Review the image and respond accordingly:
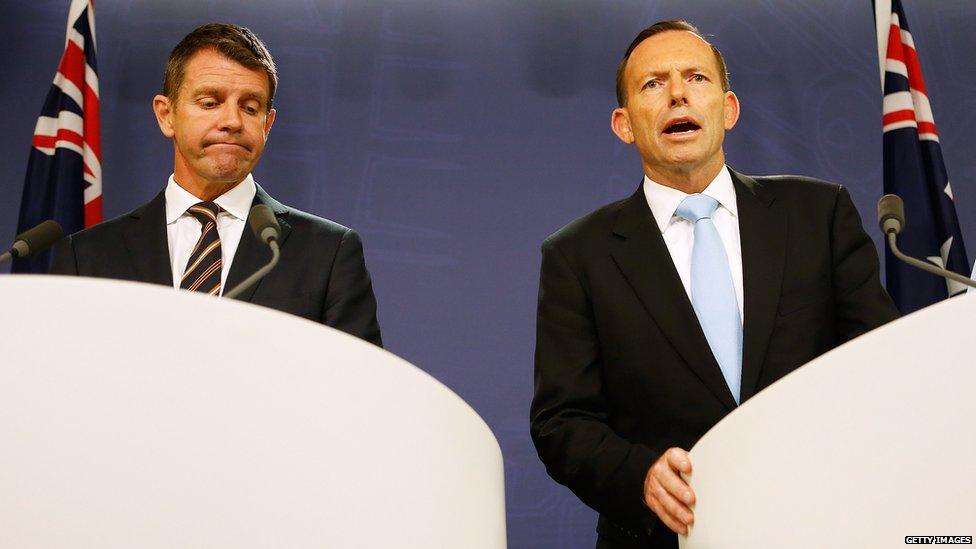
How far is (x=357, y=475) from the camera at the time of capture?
1.10m

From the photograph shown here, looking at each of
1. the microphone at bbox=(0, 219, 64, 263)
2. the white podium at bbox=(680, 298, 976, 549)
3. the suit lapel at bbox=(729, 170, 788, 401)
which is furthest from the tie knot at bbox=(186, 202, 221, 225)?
the white podium at bbox=(680, 298, 976, 549)

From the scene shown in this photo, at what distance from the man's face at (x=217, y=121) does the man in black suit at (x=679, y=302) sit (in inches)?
28.1

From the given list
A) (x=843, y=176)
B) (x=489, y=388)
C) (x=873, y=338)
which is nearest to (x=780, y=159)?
(x=843, y=176)

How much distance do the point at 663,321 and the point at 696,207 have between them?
28 centimetres

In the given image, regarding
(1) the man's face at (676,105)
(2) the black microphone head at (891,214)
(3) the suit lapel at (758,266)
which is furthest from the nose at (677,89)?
(2) the black microphone head at (891,214)

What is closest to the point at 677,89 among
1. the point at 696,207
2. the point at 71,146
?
the point at 696,207

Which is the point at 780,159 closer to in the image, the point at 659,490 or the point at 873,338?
the point at 659,490

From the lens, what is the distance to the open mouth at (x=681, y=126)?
2.28 m

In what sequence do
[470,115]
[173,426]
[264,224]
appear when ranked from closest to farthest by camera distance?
[173,426] < [264,224] < [470,115]

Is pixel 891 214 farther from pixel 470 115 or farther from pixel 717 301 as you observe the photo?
pixel 470 115

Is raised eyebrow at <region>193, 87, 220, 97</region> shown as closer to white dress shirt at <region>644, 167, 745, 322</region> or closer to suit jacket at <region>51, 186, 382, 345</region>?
suit jacket at <region>51, 186, 382, 345</region>

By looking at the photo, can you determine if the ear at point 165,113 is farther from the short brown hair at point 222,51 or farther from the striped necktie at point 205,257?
the striped necktie at point 205,257

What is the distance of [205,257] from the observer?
2.28 meters

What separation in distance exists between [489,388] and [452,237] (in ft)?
1.67
